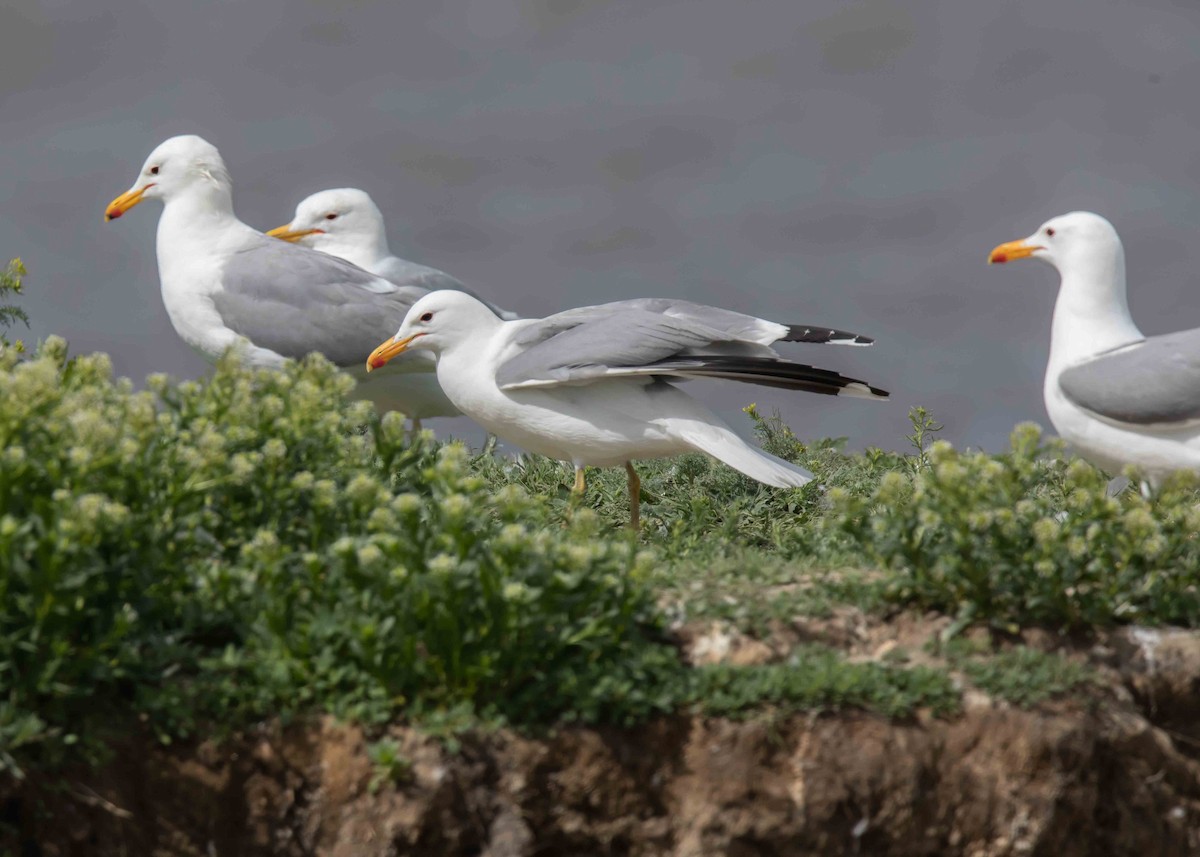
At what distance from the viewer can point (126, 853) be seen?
4.35 meters

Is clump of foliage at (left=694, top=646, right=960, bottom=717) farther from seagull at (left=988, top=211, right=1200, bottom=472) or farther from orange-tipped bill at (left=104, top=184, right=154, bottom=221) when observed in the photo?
orange-tipped bill at (left=104, top=184, right=154, bottom=221)

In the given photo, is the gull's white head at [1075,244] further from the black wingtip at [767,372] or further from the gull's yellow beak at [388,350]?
the gull's yellow beak at [388,350]

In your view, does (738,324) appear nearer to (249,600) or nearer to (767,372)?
(767,372)

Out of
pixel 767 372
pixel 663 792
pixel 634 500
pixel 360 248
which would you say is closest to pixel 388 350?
pixel 634 500

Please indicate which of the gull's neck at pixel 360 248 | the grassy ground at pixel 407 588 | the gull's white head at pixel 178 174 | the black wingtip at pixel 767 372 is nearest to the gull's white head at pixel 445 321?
the black wingtip at pixel 767 372

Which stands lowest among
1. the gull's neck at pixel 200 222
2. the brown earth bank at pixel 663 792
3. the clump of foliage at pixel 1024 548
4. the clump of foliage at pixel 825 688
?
the brown earth bank at pixel 663 792

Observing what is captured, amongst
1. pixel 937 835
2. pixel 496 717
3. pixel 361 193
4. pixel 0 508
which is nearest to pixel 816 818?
pixel 937 835

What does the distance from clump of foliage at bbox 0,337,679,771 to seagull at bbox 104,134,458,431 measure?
120 inches

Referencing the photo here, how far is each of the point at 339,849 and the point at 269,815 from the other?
0.70 feet

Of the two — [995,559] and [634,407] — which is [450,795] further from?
[634,407]

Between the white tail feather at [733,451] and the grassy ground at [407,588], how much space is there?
1.02 meters

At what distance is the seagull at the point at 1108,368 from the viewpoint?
6328 millimetres

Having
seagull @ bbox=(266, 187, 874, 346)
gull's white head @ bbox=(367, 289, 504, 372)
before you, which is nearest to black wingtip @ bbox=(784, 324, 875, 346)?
gull's white head @ bbox=(367, 289, 504, 372)

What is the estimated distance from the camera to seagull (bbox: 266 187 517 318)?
31.3 feet
